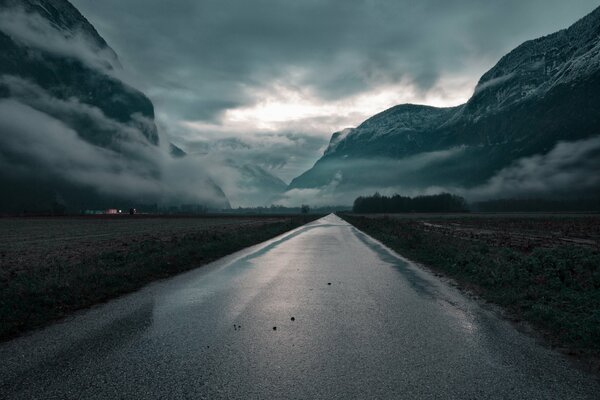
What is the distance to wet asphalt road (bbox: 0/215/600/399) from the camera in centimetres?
443

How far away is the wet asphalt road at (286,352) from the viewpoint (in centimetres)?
443

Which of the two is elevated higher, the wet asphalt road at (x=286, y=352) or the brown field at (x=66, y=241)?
the brown field at (x=66, y=241)

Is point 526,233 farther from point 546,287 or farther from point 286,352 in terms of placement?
point 286,352

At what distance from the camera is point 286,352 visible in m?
5.69

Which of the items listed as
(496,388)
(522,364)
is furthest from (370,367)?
(522,364)

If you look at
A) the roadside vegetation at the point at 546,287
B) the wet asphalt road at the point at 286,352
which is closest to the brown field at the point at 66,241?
the wet asphalt road at the point at 286,352

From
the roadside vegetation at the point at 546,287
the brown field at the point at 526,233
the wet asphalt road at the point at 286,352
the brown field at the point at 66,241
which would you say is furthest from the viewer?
the brown field at the point at 526,233

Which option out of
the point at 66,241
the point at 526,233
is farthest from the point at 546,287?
the point at 66,241

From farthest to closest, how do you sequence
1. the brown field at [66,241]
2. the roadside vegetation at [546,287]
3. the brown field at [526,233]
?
the brown field at [526,233], the brown field at [66,241], the roadside vegetation at [546,287]

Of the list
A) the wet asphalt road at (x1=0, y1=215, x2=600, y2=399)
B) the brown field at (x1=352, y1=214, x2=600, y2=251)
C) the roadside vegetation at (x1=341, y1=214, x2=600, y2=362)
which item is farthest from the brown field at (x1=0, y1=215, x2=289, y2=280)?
the brown field at (x1=352, y1=214, x2=600, y2=251)

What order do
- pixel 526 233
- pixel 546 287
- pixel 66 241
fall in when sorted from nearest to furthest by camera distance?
1. pixel 546 287
2. pixel 66 241
3. pixel 526 233

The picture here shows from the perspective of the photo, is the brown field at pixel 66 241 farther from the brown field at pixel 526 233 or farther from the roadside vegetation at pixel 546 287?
the brown field at pixel 526 233

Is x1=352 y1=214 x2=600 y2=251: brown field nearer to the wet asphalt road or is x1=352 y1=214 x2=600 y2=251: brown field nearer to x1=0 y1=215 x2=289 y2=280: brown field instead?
the wet asphalt road

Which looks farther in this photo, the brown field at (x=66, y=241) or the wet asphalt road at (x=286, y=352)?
the brown field at (x=66, y=241)
